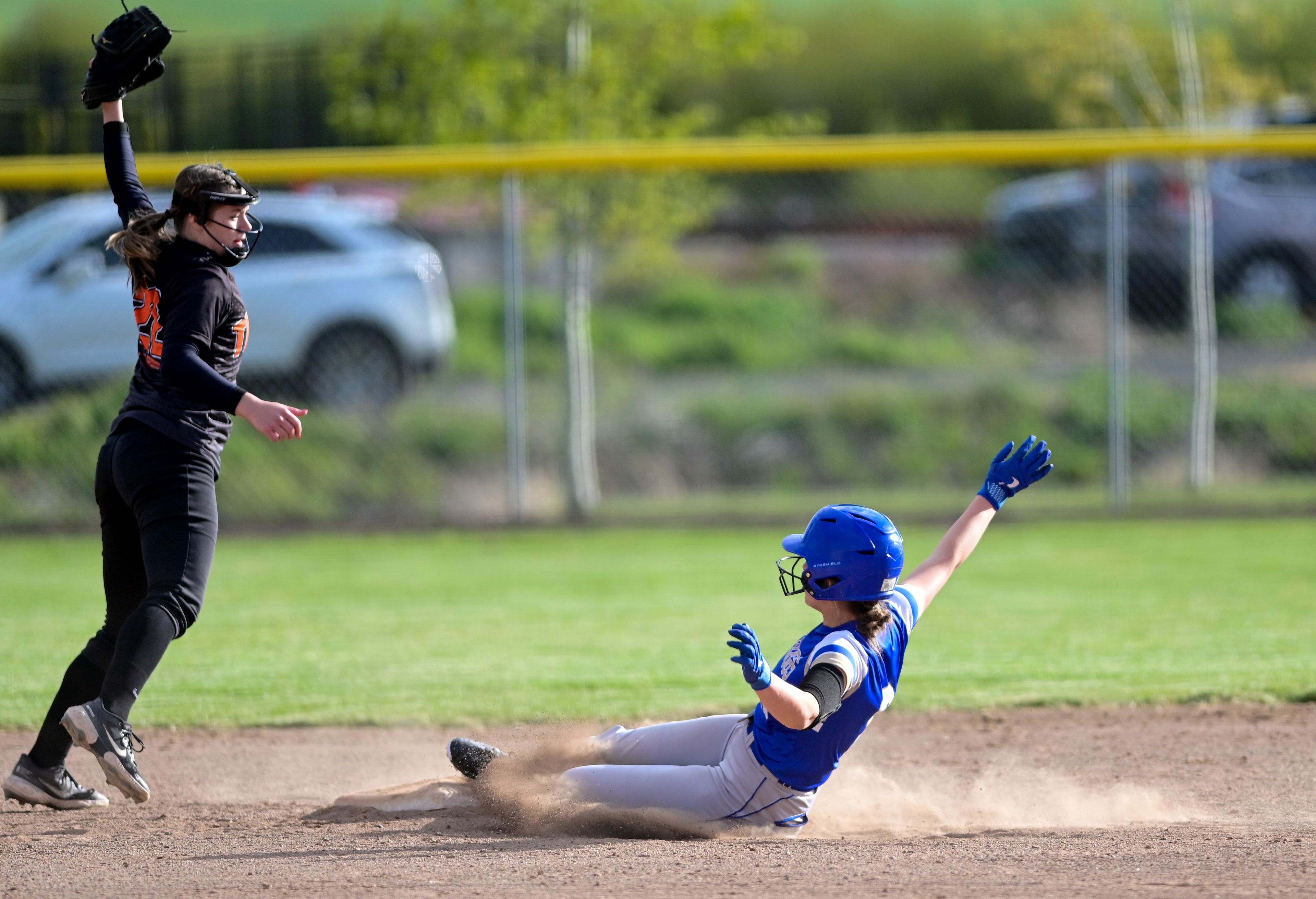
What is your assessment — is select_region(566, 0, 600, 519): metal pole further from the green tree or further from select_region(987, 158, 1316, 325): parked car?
select_region(987, 158, 1316, 325): parked car

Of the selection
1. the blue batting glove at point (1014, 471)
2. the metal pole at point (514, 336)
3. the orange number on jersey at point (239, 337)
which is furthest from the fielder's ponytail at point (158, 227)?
the metal pole at point (514, 336)

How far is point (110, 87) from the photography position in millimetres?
4195

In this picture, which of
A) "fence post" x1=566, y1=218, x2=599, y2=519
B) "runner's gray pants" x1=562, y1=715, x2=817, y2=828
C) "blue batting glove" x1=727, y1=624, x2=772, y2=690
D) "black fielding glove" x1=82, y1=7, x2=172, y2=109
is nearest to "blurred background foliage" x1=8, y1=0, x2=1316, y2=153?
"fence post" x1=566, y1=218, x2=599, y2=519

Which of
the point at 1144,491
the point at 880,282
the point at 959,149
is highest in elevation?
the point at 959,149

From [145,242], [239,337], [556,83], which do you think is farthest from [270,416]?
[556,83]

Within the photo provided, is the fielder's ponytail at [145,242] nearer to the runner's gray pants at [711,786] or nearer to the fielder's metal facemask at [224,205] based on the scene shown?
the fielder's metal facemask at [224,205]

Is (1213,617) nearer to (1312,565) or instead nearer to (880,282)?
(1312,565)

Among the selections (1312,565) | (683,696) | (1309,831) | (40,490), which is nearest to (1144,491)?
(1312,565)

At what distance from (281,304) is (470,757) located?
711 centimetres

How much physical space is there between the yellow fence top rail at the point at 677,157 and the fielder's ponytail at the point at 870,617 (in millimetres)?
6682

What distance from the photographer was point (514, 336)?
9.88 metres

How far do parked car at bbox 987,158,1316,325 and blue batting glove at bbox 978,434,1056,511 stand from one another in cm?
838

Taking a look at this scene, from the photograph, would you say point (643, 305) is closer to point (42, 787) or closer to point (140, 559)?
point (140, 559)

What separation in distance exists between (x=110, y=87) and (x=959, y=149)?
6889 mm
